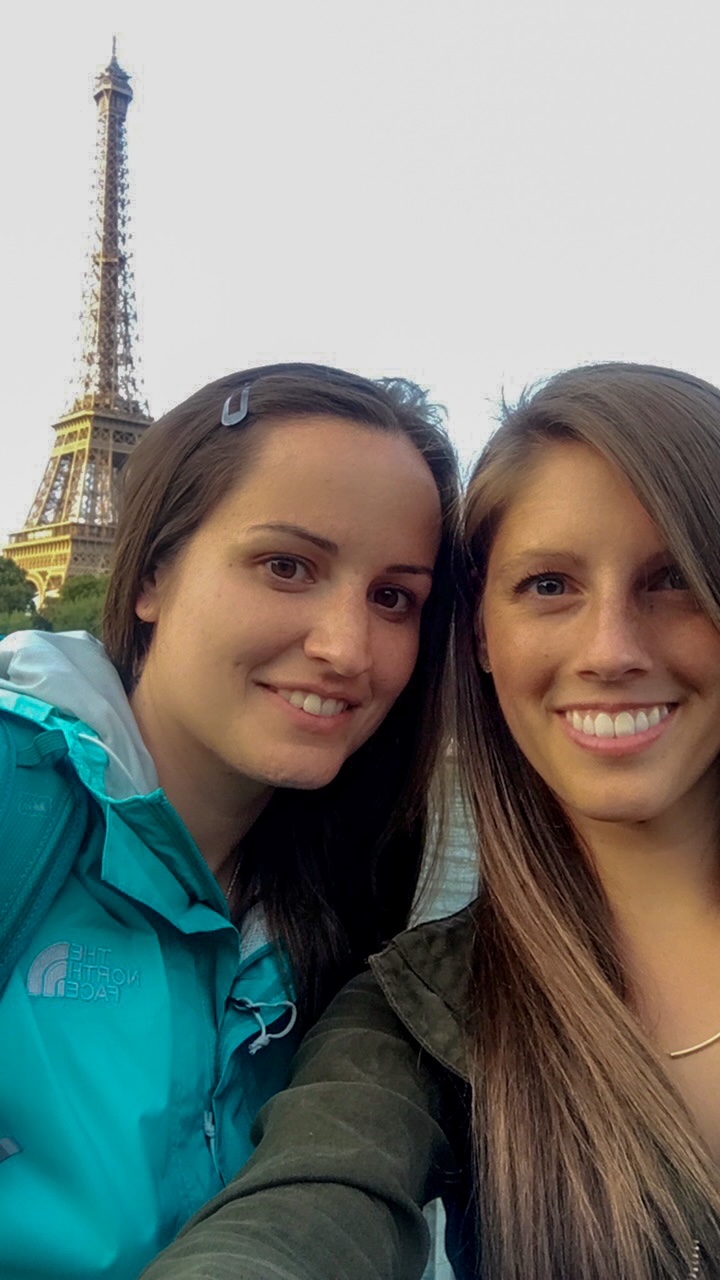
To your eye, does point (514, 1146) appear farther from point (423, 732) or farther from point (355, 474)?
point (355, 474)

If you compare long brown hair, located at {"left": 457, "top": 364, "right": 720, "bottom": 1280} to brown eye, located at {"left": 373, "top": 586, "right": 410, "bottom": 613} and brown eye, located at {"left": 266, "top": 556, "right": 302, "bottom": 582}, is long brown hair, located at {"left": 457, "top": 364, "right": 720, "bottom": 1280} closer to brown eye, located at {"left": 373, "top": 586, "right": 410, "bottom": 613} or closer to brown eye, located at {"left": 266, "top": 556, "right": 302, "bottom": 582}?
brown eye, located at {"left": 373, "top": 586, "right": 410, "bottom": 613}

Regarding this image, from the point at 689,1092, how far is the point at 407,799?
1155 millimetres

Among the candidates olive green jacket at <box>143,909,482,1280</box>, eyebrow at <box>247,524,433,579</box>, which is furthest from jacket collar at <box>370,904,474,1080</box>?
eyebrow at <box>247,524,433,579</box>

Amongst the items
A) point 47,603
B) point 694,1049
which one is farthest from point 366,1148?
point 47,603

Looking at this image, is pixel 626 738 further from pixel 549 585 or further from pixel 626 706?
pixel 549 585

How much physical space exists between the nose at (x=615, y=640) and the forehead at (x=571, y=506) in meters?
0.12

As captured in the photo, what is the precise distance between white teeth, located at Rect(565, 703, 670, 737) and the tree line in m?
28.1

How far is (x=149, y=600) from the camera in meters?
2.52

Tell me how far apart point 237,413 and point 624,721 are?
1175mm

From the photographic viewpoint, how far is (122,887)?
1874 millimetres

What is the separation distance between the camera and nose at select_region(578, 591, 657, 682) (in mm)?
1842

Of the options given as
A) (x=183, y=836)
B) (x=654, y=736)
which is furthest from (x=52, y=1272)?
(x=654, y=736)

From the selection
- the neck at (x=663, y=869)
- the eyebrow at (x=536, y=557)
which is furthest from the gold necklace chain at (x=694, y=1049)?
the eyebrow at (x=536, y=557)

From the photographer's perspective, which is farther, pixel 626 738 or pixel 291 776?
pixel 291 776
